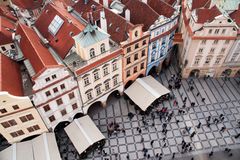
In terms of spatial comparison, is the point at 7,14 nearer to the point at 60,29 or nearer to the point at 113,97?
the point at 60,29

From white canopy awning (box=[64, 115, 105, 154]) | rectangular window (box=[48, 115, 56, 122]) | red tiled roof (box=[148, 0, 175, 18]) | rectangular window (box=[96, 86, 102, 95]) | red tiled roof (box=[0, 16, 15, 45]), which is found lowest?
white canopy awning (box=[64, 115, 105, 154])

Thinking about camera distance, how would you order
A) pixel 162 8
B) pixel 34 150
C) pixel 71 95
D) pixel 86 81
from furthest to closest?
pixel 162 8
pixel 86 81
pixel 71 95
pixel 34 150

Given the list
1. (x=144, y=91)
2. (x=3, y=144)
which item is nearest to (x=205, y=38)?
(x=144, y=91)

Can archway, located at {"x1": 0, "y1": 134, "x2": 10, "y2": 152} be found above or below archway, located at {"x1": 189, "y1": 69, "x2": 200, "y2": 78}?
below

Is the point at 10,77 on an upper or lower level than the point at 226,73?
upper

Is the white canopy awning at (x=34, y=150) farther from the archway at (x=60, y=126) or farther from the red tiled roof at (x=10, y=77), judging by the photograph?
the red tiled roof at (x=10, y=77)

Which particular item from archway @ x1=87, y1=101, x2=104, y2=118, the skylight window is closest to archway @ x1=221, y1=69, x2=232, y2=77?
archway @ x1=87, y1=101, x2=104, y2=118

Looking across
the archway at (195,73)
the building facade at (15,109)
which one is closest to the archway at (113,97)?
the building facade at (15,109)

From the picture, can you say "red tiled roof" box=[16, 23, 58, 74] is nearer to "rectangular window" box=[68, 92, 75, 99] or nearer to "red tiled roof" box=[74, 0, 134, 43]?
"rectangular window" box=[68, 92, 75, 99]
